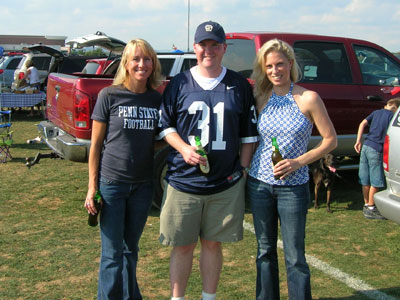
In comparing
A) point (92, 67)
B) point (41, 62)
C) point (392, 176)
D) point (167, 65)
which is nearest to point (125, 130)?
point (392, 176)

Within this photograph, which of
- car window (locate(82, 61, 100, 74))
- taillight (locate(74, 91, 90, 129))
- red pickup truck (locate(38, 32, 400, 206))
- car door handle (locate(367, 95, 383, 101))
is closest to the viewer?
taillight (locate(74, 91, 90, 129))

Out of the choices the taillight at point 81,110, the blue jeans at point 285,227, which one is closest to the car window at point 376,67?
the taillight at point 81,110

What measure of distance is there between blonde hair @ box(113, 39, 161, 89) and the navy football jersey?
7.0 inches

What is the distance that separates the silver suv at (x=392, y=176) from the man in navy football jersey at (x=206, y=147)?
1637 millimetres

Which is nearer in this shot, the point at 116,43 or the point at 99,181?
the point at 99,181

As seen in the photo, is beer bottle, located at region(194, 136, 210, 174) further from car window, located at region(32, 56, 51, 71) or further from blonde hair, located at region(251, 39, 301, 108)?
car window, located at region(32, 56, 51, 71)

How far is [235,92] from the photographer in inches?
117

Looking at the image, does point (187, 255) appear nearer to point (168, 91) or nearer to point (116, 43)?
point (168, 91)

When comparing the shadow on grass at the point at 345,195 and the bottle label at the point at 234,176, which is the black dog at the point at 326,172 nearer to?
the shadow on grass at the point at 345,195

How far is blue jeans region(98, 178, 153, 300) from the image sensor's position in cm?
304

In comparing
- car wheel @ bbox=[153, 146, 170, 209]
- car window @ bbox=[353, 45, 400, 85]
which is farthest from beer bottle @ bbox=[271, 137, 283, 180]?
car window @ bbox=[353, 45, 400, 85]

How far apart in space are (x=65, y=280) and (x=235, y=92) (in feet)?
7.06

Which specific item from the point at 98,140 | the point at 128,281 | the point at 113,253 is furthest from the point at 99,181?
the point at 128,281

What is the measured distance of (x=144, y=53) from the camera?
118 inches
